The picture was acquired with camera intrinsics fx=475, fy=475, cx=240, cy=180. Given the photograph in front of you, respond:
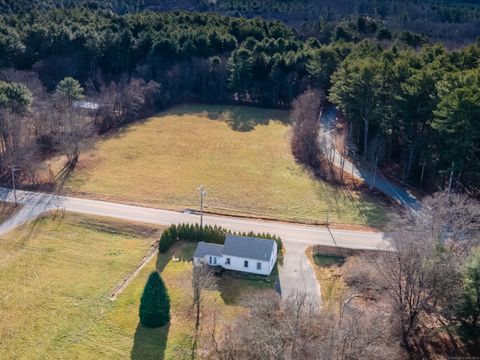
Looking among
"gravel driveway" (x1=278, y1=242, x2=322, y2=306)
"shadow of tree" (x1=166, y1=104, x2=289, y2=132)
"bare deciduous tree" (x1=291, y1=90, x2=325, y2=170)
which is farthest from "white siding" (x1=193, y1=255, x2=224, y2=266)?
"shadow of tree" (x1=166, y1=104, x2=289, y2=132)

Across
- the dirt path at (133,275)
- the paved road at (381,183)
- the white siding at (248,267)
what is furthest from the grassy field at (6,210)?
the paved road at (381,183)

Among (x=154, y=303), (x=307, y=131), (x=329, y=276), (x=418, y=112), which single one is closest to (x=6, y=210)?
(x=154, y=303)

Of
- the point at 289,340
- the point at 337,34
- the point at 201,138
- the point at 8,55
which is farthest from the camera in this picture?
the point at 337,34

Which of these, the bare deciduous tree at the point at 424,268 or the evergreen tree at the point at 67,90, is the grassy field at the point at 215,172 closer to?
the evergreen tree at the point at 67,90

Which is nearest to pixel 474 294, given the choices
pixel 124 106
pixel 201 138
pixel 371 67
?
pixel 371 67

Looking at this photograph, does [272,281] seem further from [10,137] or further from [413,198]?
[10,137]
